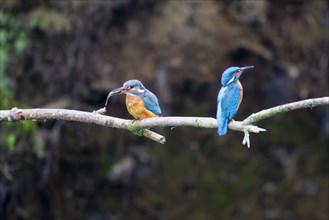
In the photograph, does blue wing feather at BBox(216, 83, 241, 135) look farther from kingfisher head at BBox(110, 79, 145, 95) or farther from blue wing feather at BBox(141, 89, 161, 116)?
kingfisher head at BBox(110, 79, 145, 95)

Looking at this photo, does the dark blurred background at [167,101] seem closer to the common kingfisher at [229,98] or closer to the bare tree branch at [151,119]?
the bare tree branch at [151,119]

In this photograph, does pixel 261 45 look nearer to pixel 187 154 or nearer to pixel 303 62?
pixel 303 62

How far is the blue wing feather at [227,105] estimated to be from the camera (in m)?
3.99

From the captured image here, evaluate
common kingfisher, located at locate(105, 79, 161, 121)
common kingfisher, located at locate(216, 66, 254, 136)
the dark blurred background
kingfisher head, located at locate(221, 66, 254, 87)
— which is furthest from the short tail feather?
the dark blurred background

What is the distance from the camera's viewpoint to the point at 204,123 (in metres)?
3.99

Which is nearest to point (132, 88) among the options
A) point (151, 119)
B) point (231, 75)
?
point (151, 119)

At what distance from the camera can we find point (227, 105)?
4.29 metres

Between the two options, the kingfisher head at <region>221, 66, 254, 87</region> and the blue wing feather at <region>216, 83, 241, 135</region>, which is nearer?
the blue wing feather at <region>216, 83, 241, 135</region>

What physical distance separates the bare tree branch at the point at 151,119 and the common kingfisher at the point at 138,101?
304 millimetres

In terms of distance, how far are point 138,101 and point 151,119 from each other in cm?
52

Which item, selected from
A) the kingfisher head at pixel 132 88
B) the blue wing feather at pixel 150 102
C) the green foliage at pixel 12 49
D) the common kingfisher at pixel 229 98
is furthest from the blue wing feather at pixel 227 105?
the green foliage at pixel 12 49

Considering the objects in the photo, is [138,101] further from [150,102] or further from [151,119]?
[151,119]

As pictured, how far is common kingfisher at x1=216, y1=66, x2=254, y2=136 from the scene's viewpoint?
4.09 meters

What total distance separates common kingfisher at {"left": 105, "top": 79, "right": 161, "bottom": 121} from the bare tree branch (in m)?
0.30
